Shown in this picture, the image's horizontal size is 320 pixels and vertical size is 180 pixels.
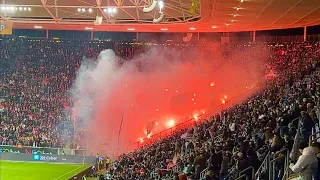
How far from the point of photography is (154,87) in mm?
47031

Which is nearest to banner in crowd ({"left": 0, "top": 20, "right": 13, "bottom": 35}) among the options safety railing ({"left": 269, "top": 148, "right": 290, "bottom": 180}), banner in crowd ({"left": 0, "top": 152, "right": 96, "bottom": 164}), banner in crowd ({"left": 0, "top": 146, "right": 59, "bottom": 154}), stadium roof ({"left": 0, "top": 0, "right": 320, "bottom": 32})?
stadium roof ({"left": 0, "top": 0, "right": 320, "bottom": 32})

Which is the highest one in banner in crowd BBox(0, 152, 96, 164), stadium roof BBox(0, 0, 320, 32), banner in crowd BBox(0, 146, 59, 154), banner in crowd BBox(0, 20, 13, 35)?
stadium roof BBox(0, 0, 320, 32)

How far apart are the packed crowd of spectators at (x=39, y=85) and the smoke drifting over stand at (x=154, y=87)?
1172mm

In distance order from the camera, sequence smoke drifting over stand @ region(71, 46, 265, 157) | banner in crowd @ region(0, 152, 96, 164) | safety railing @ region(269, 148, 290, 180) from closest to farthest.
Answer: safety railing @ region(269, 148, 290, 180)
banner in crowd @ region(0, 152, 96, 164)
smoke drifting over stand @ region(71, 46, 265, 157)

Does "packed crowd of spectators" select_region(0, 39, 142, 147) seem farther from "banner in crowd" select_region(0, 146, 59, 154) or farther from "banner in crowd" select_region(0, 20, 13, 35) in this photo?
"banner in crowd" select_region(0, 20, 13, 35)

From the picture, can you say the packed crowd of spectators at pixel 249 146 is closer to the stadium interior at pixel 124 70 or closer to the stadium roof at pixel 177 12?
the stadium interior at pixel 124 70

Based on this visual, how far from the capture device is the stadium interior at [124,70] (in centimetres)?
3159

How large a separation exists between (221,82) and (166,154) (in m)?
23.4

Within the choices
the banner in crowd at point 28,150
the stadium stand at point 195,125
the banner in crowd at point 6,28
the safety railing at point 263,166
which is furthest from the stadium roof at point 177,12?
the safety railing at point 263,166

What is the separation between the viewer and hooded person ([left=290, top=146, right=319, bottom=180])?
25.3ft

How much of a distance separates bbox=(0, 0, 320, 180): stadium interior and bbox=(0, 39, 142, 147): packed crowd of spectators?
101mm

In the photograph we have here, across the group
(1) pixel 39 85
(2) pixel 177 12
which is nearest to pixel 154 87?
(1) pixel 39 85

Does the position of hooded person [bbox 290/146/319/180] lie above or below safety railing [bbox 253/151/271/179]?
above

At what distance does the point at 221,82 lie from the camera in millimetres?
45031
